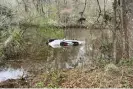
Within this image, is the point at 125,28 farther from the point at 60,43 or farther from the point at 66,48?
the point at 60,43

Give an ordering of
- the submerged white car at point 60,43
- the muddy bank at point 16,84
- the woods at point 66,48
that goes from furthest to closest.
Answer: the submerged white car at point 60,43, the muddy bank at point 16,84, the woods at point 66,48

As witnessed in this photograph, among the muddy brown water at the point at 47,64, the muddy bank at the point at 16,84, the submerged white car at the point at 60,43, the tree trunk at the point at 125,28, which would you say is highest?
the tree trunk at the point at 125,28

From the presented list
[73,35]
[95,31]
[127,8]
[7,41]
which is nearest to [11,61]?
[7,41]

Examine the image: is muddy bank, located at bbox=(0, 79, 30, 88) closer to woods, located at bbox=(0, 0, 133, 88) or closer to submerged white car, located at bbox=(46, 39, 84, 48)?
woods, located at bbox=(0, 0, 133, 88)

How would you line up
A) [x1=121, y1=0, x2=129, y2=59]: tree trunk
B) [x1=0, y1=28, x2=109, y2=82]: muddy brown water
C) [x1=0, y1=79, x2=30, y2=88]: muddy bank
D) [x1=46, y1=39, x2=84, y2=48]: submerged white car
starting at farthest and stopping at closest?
[x1=46, y1=39, x2=84, y2=48]: submerged white car, [x1=0, y1=28, x2=109, y2=82]: muddy brown water, [x1=121, y1=0, x2=129, y2=59]: tree trunk, [x1=0, y1=79, x2=30, y2=88]: muddy bank

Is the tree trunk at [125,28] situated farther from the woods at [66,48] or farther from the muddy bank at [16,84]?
the muddy bank at [16,84]

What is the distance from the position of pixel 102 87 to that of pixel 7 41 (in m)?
9.93

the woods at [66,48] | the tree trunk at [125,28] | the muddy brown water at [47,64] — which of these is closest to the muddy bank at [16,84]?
the woods at [66,48]

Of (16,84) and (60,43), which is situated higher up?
(16,84)

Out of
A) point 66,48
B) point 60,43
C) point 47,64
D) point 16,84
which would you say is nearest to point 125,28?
point 16,84

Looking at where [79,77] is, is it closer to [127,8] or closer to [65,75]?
[65,75]

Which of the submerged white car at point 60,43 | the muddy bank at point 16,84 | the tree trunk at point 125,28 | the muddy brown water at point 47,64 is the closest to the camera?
the muddy bank at point 16,84

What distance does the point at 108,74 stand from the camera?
22.8ft

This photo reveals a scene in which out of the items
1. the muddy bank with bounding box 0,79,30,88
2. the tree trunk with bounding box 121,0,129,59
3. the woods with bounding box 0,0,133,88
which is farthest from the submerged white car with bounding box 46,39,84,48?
the tree trunk with bounding box 121,0,129,59
